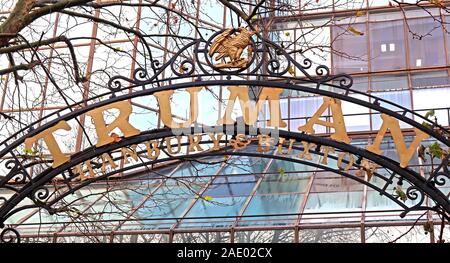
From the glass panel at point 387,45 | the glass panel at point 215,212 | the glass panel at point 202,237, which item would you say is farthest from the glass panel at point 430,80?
the glass panel at point 202,237

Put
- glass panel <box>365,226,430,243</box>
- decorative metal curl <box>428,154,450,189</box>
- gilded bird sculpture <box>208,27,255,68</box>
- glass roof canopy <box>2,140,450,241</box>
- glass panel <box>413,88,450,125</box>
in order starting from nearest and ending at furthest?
1. decorative metal curl <box>428,154,450,189</box>
2. gilded bird sculpture <box>208,27,255,68</box>
3. glass panel <box>365,226,430,243</box>
4. glass roof canopy <box>2,140,450,241</box>
5. glass panel <box>413,88,450,125</box>

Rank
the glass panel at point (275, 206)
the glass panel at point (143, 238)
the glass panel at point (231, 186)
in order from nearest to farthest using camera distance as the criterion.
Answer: the glass panel at point (275, 206) → the glass panel at point (143, 238) → the glass panel at point (231, 186)

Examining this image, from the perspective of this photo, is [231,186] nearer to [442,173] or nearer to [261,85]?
[261,85]

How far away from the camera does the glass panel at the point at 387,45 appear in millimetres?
13664

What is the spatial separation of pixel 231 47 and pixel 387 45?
8.51 metres

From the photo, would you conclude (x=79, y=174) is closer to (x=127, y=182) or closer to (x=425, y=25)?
(x=127, y=182)

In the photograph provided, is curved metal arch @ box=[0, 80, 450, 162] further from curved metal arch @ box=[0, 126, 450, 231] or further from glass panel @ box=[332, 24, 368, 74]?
glass panel @ box=[332, 24, 368, 74]

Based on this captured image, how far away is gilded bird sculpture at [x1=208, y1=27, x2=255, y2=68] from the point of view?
233 inches

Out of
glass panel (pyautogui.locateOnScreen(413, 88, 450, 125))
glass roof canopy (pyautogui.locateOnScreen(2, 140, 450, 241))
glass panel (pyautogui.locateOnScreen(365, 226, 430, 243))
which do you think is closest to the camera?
glass panel (pyautogui.locateOnScreen(365, 226, 430, 243))

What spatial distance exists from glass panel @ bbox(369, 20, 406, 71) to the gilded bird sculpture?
8.13 metres

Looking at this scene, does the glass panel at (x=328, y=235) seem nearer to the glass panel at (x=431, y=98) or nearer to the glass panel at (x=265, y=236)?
the glass panel at (x=265, y=236)

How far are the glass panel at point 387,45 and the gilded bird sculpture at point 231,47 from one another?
8.13m

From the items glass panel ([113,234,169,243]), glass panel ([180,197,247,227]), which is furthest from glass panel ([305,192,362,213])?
glass panel ([113,234,169,243])
